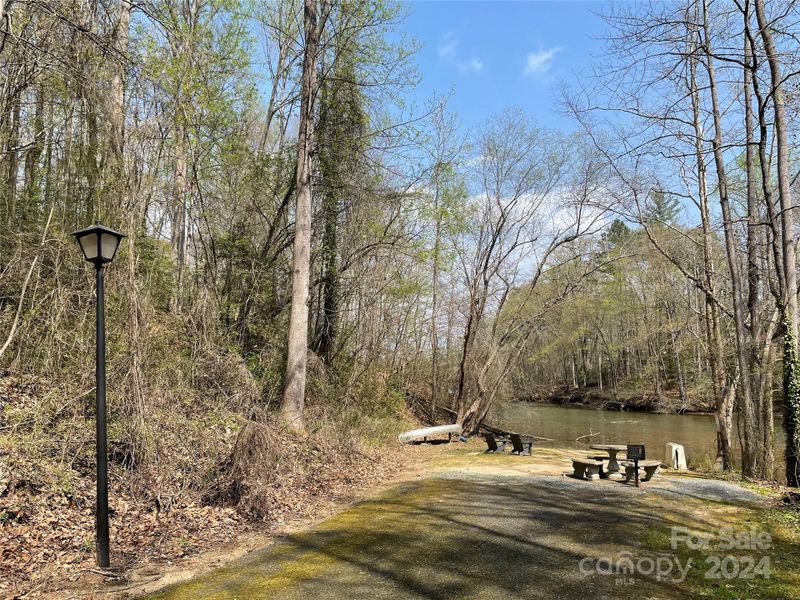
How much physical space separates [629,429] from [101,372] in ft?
72.6

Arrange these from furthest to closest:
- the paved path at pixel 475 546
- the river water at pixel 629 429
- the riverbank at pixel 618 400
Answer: the riverbank at pixel 618 400 → the river water at pixel 629 429 → the paved path at pixel 475 546

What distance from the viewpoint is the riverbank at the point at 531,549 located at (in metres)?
4.22

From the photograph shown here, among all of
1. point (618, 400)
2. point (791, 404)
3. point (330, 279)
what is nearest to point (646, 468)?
point (791, 404)

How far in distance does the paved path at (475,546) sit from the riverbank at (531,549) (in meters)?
0.02

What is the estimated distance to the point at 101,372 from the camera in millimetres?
4727

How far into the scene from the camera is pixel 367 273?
1395cm

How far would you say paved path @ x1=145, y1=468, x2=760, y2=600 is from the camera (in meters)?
4.21

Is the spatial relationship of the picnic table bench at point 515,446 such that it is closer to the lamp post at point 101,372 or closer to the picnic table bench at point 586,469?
the picnic table bench at point 586,469

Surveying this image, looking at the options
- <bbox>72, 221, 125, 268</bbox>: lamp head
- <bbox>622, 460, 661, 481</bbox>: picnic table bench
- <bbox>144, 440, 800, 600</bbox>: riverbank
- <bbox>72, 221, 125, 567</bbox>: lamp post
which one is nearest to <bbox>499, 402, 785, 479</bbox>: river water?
<bbox>622, 460, 661, 481</bbox>: picnic table bench

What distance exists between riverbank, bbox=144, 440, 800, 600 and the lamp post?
34.9 inches

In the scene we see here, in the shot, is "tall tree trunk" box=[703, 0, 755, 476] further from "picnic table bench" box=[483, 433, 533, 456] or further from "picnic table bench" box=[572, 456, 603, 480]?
"picnic table bench" box=[483, 433, 533, 456]

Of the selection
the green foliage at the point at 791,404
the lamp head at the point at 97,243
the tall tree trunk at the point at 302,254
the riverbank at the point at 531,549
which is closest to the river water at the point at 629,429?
the green foliage at the point at 791,404

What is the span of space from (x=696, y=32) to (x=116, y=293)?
10.3 m

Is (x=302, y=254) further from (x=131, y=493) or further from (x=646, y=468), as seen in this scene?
(x=646, y=468)
